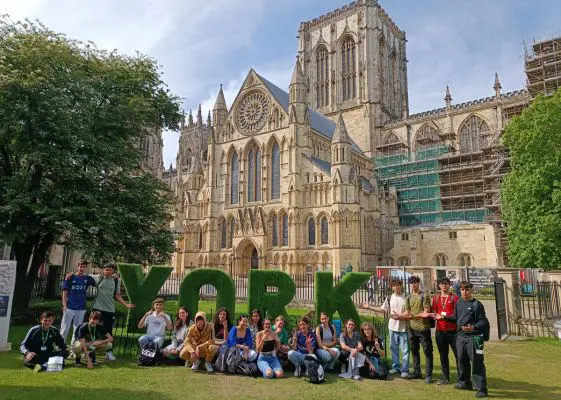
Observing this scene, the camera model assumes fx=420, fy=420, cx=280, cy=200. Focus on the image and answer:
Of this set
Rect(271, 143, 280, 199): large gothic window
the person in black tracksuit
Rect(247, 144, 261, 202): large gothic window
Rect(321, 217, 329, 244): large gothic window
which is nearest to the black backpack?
the person in black tracksuit

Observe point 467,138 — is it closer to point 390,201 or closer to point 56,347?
point 390,201

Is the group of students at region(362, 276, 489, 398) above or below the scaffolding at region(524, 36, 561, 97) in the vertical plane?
below

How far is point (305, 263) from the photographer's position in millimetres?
35719

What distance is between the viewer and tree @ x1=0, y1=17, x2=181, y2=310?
13.2m

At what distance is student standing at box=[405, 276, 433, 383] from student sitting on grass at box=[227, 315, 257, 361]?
3.22 meters

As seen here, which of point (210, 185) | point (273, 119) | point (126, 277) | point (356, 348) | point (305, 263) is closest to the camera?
point (356, 348)

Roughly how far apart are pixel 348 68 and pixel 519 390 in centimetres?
5473

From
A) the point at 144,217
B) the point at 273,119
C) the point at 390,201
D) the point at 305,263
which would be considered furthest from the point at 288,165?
the point at 144,217

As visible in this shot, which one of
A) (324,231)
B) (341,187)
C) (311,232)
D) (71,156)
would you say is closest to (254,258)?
(311,232)

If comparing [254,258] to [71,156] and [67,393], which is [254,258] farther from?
[67,393]

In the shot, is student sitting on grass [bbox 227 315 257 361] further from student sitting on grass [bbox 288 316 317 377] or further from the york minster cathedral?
the york minster cathedral

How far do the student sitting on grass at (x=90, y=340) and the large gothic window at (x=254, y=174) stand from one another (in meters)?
30.5

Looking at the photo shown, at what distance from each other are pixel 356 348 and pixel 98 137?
39.5ft

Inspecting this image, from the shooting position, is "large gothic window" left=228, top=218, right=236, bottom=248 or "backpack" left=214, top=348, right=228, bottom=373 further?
"large gothic window" left=228, top=218, right=236, bottom=248
